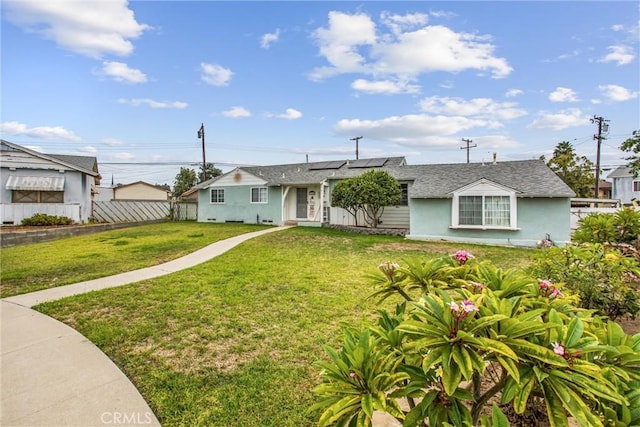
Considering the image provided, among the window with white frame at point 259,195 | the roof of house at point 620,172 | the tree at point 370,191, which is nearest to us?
the tree at point 370,191

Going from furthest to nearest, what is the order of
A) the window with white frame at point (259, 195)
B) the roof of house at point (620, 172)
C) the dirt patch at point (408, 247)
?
the roof of house at point (620, 172) < the window with white frame at point (259, 195) < the dirt patch at point (408, 247)

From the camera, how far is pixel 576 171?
3066 cm

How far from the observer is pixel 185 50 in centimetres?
1482

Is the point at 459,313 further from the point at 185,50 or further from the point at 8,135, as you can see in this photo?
the point at 8,135

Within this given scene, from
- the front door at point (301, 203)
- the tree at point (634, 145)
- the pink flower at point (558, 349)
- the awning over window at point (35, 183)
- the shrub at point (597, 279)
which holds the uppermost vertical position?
the tree at point (634, 145)

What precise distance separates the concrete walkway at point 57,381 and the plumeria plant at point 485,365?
2129mm

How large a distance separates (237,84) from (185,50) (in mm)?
→ 3711

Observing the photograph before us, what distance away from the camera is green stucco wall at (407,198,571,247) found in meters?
13.9

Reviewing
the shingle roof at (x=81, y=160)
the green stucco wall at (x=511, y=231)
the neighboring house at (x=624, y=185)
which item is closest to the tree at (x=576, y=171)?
the neighboring house at (x=624, y=185)

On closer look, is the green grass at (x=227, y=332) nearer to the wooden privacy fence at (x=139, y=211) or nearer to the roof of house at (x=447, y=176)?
the roof of house at (x=447, y=176)

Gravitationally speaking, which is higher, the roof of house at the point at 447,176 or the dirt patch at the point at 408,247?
the roof of house at the point at 447,176

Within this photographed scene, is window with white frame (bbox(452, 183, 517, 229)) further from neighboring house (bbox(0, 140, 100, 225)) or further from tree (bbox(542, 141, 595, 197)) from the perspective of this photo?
tree (bbox(542, 141, 595, 197))

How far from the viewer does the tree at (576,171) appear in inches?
1199

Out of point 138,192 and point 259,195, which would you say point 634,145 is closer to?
point 259,195
